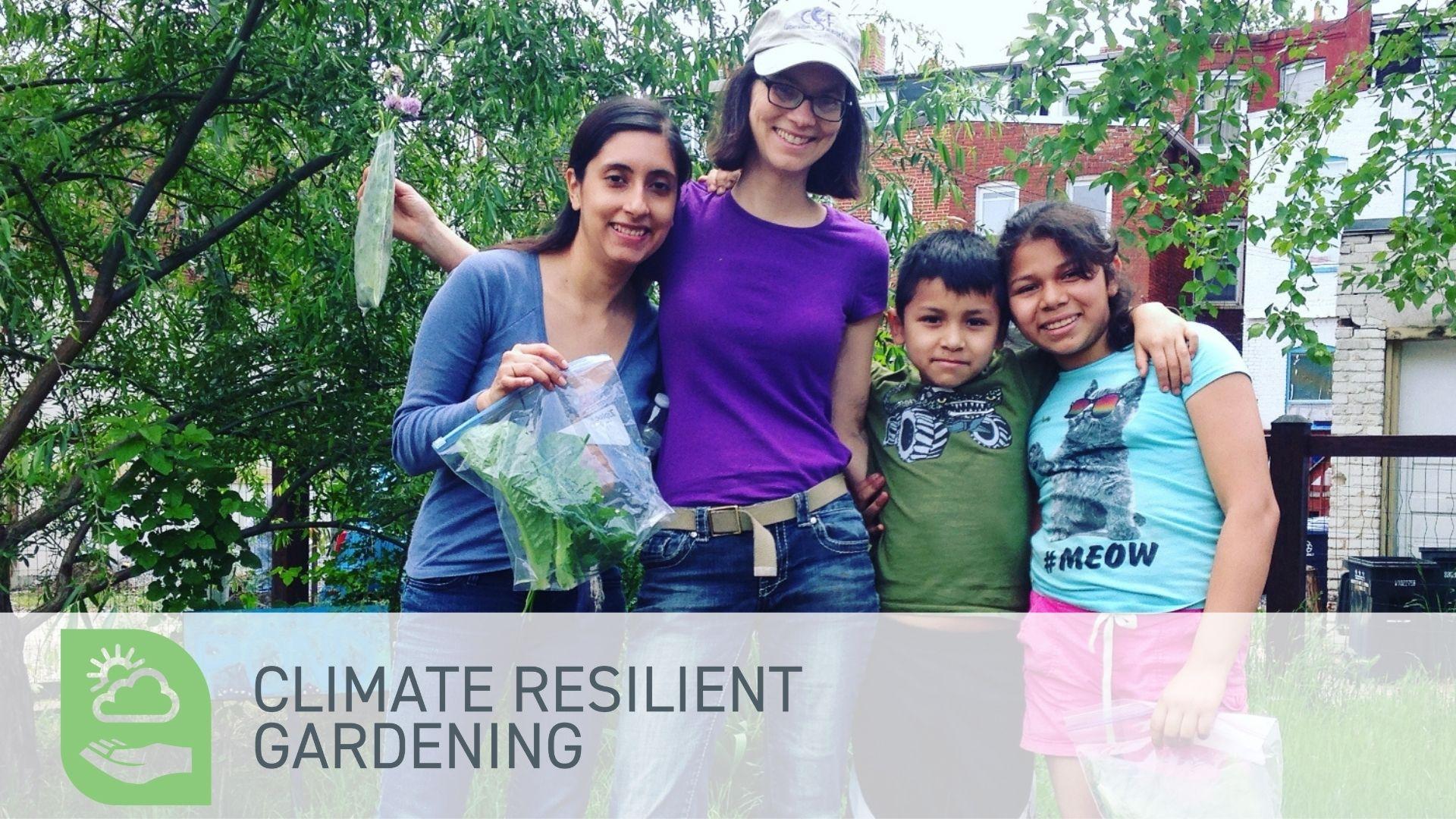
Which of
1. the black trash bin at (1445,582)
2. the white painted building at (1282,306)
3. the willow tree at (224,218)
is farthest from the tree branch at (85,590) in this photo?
the white painted building at (1282,306)

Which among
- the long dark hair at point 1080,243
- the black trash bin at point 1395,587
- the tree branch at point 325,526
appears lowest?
the black trash bin at point 1395,587

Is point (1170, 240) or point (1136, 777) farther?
point (1170, 240)

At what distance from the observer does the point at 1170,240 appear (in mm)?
5176

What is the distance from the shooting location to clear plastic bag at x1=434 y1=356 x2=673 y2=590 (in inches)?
78.2

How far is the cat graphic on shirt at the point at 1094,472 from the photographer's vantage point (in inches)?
83.7

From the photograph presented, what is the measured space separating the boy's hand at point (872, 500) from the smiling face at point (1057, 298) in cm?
43

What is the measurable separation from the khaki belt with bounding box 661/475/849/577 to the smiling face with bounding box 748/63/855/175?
0.66 meters

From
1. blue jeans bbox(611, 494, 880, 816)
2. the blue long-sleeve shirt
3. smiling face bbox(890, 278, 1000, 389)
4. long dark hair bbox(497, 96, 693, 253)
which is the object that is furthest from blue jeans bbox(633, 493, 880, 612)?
long dark hair bbox(497, 96, 693, 253)

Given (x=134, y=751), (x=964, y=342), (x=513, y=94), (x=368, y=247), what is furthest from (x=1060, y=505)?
(x=134, y=751)

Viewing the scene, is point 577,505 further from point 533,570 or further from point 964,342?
point 964,342

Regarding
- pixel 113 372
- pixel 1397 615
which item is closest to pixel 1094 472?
pixel 113 372

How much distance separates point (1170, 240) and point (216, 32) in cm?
396

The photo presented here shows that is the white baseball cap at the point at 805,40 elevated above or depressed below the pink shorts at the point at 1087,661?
above

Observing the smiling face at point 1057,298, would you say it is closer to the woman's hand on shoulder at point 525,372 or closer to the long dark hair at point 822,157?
the long dark hair at point 822,157
